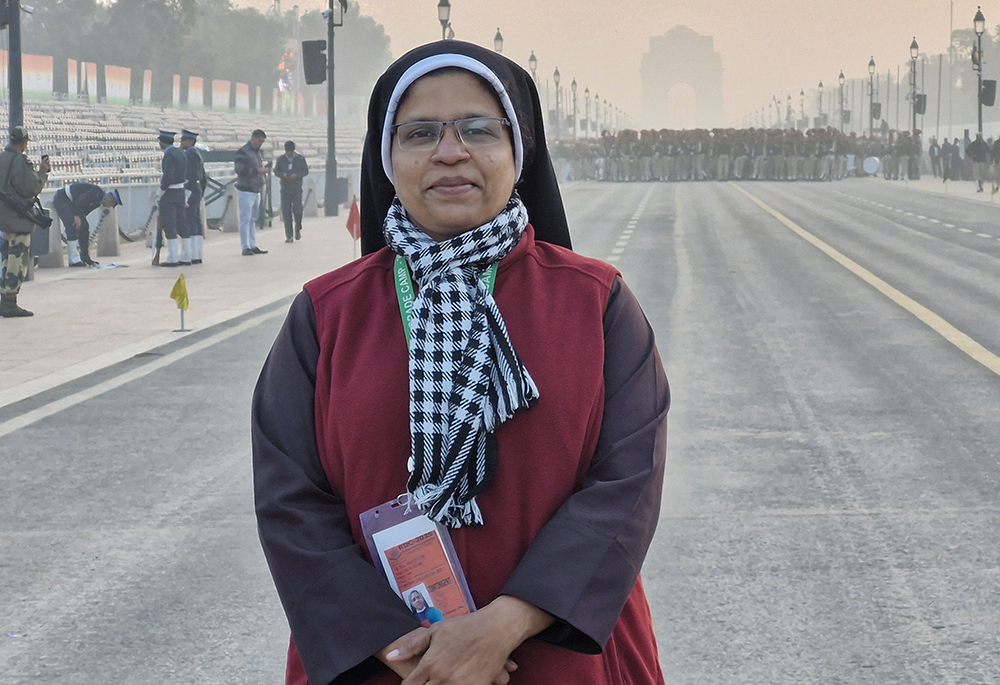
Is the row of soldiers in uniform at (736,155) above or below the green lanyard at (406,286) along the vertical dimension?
above

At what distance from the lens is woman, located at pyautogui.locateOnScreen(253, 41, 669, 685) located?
2242mm

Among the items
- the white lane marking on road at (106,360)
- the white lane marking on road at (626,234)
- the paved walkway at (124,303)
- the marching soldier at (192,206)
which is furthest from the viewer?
the white lane marking on road at (626,234)

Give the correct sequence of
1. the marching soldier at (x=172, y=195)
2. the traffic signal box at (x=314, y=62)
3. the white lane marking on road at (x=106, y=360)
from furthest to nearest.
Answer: the traffic signal box at (x=314, y=62)
the marching soldier at (x=172, y=195)
the white lane marking on road at (x=106, y=360)

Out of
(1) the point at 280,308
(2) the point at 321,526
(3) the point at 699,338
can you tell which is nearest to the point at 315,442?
(2) the point at 321,526

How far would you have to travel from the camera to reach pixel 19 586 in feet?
17.5

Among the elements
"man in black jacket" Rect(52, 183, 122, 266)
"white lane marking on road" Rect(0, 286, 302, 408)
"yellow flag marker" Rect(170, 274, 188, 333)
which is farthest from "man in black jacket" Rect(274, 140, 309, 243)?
"yellow flag marker" Rect(170, 274, 188, 333)

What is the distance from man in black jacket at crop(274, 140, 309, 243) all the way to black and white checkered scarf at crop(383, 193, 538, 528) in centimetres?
2288

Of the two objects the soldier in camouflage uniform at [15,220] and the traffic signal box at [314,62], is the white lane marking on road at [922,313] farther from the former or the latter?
the traffic signal box at [314,62]

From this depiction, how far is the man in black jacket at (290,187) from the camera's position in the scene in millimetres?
25078

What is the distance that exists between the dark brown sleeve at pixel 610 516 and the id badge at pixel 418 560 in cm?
9

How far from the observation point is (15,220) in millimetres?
13836

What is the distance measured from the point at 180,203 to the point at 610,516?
1795cm

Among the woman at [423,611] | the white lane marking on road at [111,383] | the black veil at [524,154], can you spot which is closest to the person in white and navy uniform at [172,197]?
the white lane marking on road at [111,383]

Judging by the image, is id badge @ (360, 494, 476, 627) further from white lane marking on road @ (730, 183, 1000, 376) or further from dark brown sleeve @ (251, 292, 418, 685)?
white lane marking on road @ (730, 183, 1000, 376)
